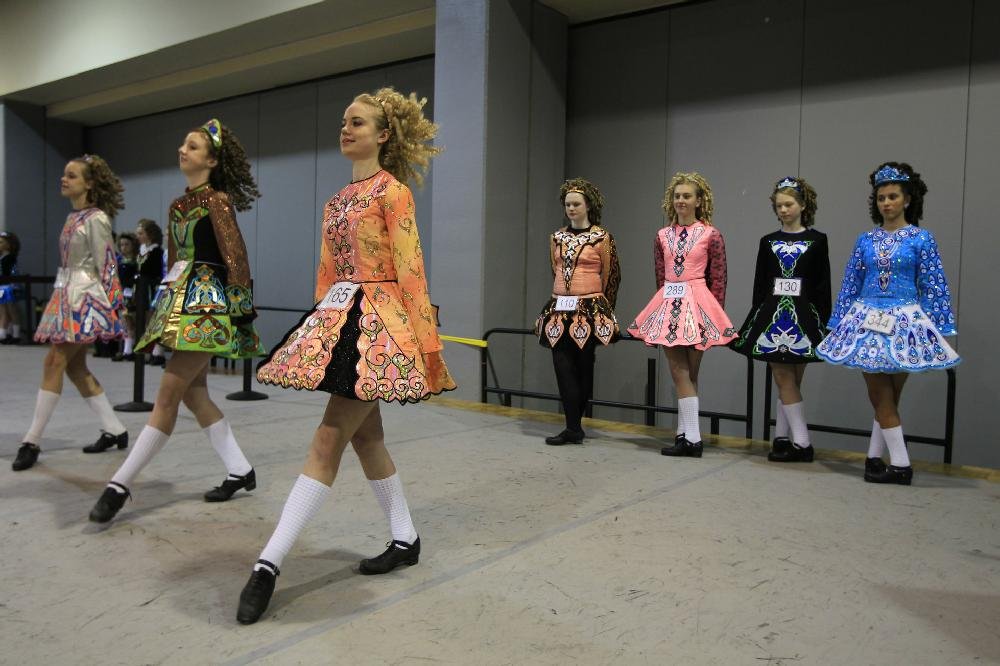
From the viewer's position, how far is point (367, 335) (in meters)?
2.42

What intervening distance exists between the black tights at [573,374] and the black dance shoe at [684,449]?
1.94 ft

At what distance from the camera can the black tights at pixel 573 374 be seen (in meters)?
4.93

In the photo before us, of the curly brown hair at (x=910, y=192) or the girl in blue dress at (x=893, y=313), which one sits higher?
the curly brown hair at (x=910, y=192)

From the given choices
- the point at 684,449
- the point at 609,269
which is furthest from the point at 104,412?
the point at 684,449

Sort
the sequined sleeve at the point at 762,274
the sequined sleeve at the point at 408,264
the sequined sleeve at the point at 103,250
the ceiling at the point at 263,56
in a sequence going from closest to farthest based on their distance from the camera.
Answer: the sequined sleeve at the point at 408,264 → the sequined sleeve at the point at 103,250 → the sequined sleeve at the point at 762,274 → the ceiling at the point at 263,56

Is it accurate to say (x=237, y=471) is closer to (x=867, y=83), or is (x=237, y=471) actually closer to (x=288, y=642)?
(x=288, y=642)

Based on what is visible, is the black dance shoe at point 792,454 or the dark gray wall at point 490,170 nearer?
the black dance shoe at point 792,454

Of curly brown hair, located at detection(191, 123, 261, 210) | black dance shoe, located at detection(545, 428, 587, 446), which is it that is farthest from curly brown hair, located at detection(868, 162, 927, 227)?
curly brown hair, located at detection(191, 123, 261, 210)

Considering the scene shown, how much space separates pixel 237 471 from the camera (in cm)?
360

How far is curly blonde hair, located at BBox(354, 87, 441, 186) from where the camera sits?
2.65 meters

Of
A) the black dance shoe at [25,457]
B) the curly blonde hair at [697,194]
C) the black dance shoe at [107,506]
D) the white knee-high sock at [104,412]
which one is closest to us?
the black dance shoe at [107,506]

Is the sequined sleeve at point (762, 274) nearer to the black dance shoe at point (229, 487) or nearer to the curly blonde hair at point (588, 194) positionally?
the curly blonde hair at point (588, 194)

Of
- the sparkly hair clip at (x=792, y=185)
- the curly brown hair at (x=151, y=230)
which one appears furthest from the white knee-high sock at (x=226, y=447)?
the curly brown hair at (x=151, y=230)

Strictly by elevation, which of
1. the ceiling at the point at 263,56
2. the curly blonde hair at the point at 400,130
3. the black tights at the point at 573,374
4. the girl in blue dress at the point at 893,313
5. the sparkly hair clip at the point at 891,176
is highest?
the ceiling at the point at 263,56
